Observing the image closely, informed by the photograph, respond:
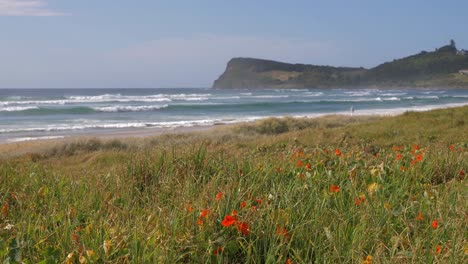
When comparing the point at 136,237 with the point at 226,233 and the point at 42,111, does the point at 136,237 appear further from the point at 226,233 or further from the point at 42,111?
the point at 42,111

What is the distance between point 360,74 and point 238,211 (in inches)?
5348

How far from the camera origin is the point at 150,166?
4.74m

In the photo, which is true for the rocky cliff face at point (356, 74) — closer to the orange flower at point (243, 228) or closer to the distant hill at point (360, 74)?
the distant hill at point (360, 74)

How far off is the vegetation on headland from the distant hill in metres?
119

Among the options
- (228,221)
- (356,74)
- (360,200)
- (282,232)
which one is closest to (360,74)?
(356,74)

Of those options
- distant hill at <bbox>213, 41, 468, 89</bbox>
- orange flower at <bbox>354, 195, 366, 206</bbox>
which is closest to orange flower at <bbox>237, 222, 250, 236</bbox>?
orange flower at <bbox>354, 195, 366, 206</bbox>

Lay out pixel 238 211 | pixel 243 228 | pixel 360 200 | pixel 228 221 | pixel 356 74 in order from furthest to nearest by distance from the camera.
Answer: pixel 356 74, pixel 360 200, pixel 238 211, pixel 243 228, pixel 228 221

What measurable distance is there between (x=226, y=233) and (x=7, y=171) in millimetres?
2301

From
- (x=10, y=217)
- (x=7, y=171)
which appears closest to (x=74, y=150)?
(x=7, y=171)

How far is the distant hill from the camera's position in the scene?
12556 cm

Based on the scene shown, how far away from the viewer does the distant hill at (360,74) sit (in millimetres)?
125562

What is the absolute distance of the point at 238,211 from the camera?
11.2 ft

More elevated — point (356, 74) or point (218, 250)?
point (218, 250)

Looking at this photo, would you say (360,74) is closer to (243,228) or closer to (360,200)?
(360,200)
